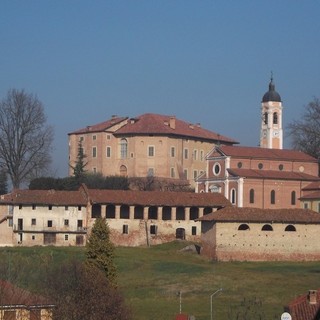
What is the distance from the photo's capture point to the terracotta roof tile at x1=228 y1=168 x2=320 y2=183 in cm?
7469

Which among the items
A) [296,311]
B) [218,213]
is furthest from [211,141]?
[296,311]

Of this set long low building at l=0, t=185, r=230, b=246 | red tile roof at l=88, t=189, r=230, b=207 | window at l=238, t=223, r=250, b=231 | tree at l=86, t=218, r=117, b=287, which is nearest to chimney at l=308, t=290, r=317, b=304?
tree at l=86, t=218, r=117, b=287

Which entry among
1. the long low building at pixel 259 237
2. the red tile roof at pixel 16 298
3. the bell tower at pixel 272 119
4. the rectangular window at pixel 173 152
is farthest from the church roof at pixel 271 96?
the red tile roof at pixel 16 298

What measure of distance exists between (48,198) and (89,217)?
269cm

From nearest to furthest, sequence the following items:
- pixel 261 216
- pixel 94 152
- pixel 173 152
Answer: pixel 261 216 → pixel 173 152 → pixel 94 152

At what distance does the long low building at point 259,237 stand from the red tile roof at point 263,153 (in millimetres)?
18090

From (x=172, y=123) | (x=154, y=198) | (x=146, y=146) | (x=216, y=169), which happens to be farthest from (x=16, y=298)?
(x=172, y=123)

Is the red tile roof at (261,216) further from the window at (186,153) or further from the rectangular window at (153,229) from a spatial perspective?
the window at (186,153)

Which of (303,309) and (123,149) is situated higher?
(123,149)

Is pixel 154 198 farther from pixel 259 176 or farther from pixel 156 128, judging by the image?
pixel 156 128

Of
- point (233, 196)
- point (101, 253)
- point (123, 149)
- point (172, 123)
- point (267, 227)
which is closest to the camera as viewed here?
point (101, 253)

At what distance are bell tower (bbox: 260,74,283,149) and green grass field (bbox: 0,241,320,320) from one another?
31.3 meters

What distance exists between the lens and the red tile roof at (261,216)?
58188mm

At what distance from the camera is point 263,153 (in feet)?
256
